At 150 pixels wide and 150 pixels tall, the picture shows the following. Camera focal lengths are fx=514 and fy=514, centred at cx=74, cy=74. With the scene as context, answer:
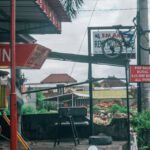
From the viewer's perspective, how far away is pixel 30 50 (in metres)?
9.37

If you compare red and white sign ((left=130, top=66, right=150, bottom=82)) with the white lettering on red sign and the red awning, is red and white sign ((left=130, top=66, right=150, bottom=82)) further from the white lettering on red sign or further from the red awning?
the white lettering on red sign

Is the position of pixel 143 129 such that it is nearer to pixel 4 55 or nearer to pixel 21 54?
pixel 21 54

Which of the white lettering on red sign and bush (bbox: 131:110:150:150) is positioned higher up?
the white lettering on red sign

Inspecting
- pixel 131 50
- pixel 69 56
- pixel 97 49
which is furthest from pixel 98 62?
pixel 97 49

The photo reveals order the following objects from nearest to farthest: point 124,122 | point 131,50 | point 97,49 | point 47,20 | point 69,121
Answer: point 47,20, point 69,121, point 124,122, point 131,50, point 97,49

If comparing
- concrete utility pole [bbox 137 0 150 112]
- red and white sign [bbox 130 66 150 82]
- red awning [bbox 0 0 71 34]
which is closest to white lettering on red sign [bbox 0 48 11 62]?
red awning [bbox 0 0 71 34]

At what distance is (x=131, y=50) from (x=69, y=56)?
15.5ft

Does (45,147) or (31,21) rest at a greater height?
(31,21)

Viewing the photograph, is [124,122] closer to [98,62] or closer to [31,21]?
[98,62]

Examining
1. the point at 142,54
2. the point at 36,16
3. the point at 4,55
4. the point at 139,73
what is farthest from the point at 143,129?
the point at 4,55

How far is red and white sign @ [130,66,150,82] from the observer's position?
15805 mm

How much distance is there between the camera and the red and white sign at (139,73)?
51.9 ft

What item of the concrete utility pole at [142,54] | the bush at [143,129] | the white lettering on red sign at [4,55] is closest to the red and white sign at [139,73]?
the concrete utility pole at [142,54]

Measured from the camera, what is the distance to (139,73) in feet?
52.5
